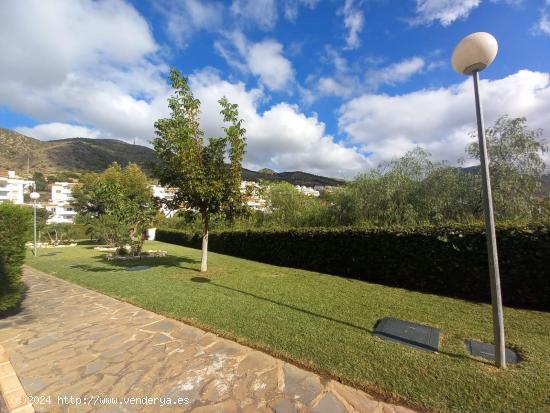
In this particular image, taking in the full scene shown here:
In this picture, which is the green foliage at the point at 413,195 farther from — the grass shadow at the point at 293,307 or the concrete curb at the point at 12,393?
the concrete curb at the point at 12,393

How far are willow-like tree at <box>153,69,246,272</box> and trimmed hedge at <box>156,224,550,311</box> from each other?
138 inches

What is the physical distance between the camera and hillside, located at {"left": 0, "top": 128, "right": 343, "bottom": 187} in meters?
78.2

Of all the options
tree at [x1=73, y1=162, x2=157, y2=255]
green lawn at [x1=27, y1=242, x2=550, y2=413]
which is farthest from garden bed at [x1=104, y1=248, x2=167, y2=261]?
green lawn at [x1=27, y1=242, x2=550, y2=413]

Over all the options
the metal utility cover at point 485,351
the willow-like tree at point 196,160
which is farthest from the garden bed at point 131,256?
the metal utility cover at point 485,351

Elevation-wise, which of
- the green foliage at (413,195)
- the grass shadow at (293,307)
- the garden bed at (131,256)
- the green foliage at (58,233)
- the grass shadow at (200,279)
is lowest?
the grass shadow at (293,307)

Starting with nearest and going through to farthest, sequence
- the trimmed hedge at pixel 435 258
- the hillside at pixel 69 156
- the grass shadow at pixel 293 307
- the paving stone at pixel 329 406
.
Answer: the paving stone at pixel 329 406, the grass shadow at pixel 293 307, the trimmed hedge at pixel 435 258, the hillside at pixel 69 156

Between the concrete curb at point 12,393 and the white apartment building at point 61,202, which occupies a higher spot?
the white apartment building at point 61,202

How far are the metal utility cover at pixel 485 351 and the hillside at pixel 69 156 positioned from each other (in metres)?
69.7

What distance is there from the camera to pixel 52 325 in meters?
4.81

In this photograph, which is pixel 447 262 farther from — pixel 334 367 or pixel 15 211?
pixel 15 211

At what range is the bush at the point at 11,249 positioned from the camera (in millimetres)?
5410

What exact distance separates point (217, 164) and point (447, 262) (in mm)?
6805

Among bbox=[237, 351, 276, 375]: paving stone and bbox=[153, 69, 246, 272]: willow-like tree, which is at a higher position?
bbox=[153, 69, 246, 272]: willow-like tree

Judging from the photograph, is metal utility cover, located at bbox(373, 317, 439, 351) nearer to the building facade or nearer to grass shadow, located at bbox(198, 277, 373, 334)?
grass shadow, located at bbox(198, 277, 373, 334)
